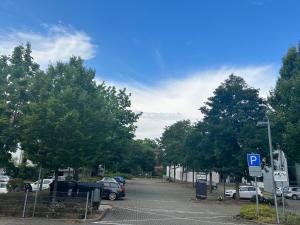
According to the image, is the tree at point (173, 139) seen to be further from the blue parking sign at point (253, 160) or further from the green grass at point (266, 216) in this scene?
the blue parking sign at point (253, 160)

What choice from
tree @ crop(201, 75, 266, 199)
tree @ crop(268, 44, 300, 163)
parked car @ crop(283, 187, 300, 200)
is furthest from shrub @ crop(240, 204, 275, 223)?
parked car @ crop(283, 187, 300, 200)

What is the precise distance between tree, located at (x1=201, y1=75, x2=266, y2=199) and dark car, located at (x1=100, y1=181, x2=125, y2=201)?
9349mm

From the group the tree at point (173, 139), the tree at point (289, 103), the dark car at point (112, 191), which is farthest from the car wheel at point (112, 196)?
the tree at point (173, 139)

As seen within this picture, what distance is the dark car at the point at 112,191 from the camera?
26.2m

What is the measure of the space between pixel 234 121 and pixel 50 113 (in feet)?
63.8

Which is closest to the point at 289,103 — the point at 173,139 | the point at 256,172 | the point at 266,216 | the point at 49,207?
the point at 256,172

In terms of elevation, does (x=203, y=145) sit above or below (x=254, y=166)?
above

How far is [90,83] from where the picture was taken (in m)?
19.6

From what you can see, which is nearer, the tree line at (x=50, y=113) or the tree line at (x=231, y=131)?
the tree line at (x=50, y=113)

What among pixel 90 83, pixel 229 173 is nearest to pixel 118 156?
pixel 229 173

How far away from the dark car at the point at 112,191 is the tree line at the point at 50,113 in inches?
332

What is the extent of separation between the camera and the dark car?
26.2 metres

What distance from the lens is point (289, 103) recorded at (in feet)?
56.4

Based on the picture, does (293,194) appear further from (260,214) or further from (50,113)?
(50,113)
